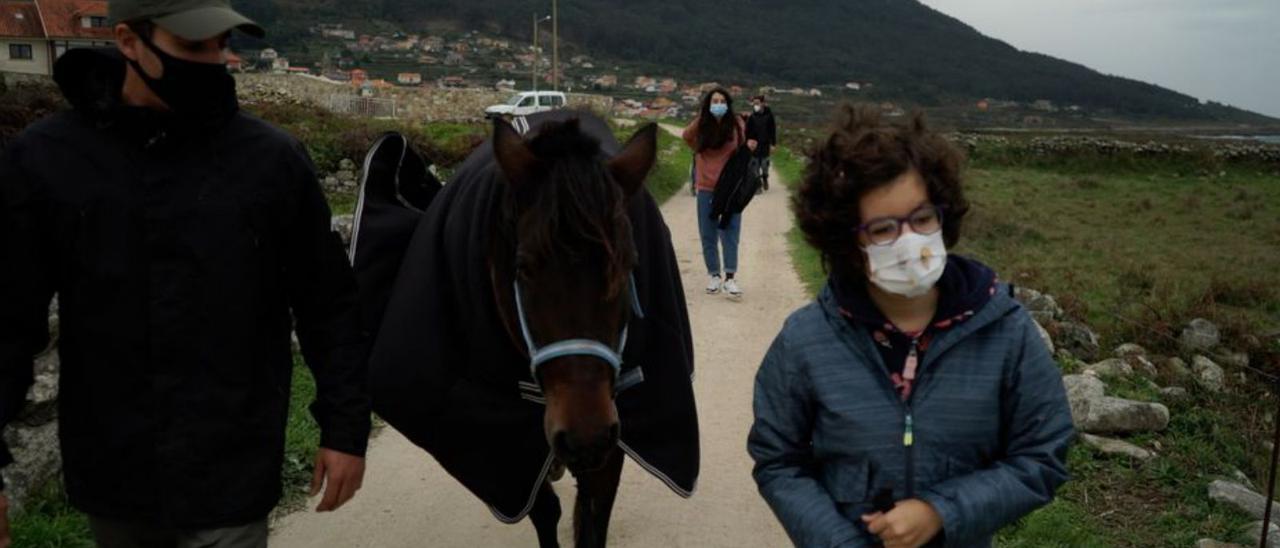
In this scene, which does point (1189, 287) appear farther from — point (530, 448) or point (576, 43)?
point (576, 43)

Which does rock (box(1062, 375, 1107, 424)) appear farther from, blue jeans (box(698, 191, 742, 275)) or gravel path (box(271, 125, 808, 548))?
blue jeans (box(698, 191, 742, 275))

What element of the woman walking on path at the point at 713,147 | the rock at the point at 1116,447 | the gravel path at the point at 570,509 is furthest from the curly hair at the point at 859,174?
the woman walking on path at the point at 713,147

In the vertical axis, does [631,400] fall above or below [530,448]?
above

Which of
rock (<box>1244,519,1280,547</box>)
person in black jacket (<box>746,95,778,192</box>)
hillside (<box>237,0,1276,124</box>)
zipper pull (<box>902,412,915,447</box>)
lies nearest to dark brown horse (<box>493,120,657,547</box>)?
zipper pull (<box>902,412,915,447</box>)

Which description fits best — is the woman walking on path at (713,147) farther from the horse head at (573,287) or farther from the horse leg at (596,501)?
the horse head at (573,287)

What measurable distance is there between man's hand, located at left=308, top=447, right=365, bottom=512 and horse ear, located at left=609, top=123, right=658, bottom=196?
114cm

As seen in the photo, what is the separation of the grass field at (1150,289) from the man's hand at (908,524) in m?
1.42

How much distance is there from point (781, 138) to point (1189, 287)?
2379cm

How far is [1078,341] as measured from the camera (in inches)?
312

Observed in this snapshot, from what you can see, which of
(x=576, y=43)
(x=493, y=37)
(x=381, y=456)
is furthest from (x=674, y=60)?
(x=381, y=456)

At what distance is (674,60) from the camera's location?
130m

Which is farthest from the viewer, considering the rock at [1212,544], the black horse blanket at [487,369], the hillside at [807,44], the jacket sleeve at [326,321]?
the hillside at [807,44]

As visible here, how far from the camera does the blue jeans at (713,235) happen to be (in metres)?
8.77

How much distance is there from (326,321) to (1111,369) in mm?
5968
